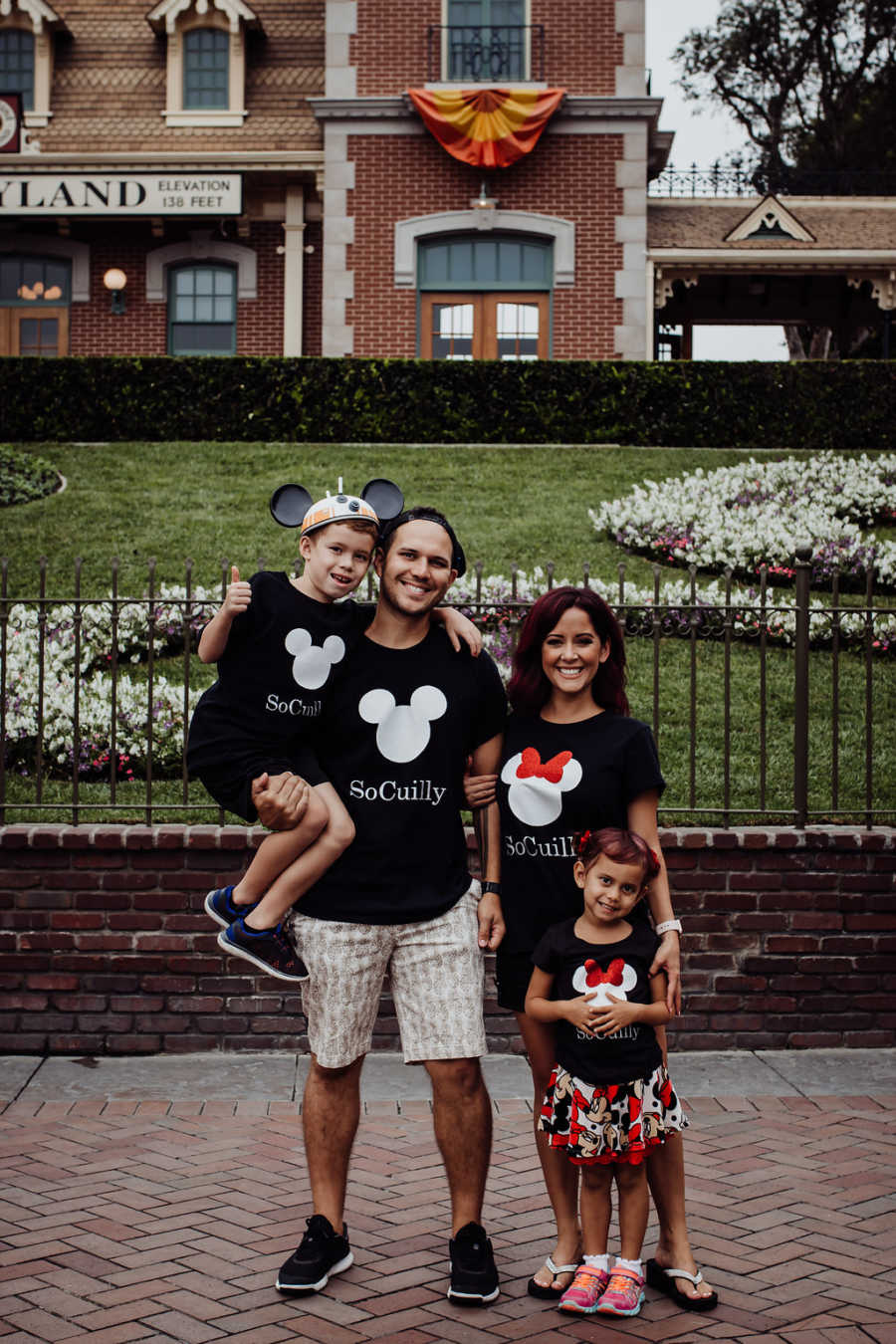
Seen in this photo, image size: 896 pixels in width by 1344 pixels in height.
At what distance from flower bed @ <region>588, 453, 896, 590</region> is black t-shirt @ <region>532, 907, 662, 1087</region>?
596 cm

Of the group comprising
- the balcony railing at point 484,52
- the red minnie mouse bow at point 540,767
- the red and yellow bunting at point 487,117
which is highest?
the balcony railing at point 484,52

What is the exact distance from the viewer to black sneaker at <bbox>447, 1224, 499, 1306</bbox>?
11.2 feet

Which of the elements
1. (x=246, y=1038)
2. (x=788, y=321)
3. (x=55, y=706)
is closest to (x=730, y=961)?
(x=246, y=1038)

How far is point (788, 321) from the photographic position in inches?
937

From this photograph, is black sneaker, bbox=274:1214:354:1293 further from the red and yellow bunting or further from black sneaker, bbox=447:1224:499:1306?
the red and yellow bunting

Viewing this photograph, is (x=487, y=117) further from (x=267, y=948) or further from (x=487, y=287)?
(x=267, y=948)

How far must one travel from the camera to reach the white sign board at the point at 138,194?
18.2 meters

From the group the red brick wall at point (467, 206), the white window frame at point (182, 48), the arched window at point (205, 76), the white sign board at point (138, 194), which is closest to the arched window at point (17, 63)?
the white window frame at point (182, 48)

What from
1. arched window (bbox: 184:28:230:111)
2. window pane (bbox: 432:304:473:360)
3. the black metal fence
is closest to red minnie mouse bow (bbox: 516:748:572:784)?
the black metal fence

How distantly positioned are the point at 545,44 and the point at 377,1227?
56.1 ft

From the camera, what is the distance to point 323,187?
1830 cm

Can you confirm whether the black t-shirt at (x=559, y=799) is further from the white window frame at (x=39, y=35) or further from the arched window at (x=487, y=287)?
the white window frame at (x=39, y=35)

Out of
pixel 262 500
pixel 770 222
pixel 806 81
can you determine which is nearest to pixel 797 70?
pixel 806 81

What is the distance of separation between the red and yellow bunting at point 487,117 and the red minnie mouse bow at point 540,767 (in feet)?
51.4
